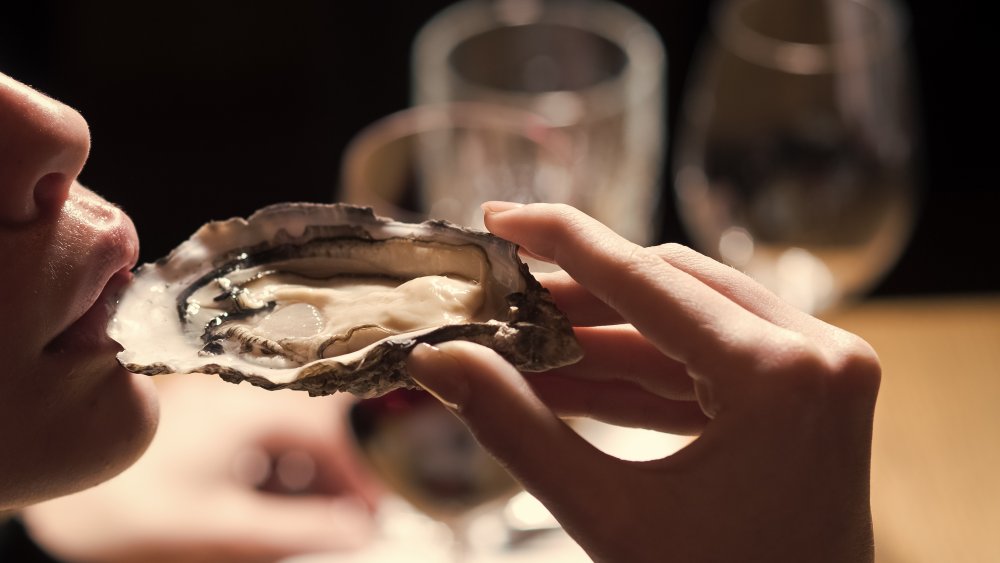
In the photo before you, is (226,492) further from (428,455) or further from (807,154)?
(807,154)

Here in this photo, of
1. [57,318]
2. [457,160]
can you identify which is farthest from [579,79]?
[57,318]

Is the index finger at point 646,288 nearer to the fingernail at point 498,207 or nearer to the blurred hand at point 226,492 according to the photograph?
the fingernail at point 498,207

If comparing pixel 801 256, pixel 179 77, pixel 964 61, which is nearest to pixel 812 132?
pixel 801 256

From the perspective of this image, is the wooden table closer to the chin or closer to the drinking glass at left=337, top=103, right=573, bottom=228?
the drinking glass at left=337, top=103, right=573, bottom=228

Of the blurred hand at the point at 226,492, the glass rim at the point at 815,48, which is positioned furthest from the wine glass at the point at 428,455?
the glass rim at the point at 815,48

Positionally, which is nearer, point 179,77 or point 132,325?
point 132,325

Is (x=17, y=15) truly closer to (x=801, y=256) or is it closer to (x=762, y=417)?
(x=801, y=256)
